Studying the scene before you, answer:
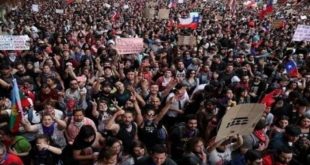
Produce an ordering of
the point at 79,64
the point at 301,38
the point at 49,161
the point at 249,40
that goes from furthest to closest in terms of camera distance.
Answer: the point at 249,40
the point at 301,38
the point at 79,64
the point at 49,161

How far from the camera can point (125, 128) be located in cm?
594

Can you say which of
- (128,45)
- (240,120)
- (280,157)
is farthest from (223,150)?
(128,45)

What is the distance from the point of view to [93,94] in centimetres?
755

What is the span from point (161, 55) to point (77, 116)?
542 cm

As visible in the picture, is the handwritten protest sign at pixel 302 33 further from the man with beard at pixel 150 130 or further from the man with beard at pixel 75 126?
the man with beard at pixel 75 126

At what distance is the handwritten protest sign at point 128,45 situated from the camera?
412 inches

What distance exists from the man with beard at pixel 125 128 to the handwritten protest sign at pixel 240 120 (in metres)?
1.09

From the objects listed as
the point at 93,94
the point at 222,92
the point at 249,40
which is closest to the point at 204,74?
the point at 222,92

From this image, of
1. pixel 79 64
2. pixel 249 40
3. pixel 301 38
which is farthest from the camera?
pixel 249 40

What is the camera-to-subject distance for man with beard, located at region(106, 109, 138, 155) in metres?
5.81

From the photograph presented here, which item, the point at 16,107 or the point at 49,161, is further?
the point at 16,107

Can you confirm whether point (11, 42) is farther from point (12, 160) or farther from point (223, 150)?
point (223, 150)

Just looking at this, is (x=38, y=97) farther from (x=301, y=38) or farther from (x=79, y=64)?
(x=301, y=38)

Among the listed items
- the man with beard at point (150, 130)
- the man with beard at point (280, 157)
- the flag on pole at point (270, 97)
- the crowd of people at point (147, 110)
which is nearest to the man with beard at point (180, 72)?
the crowd of people at point (147, 110)
